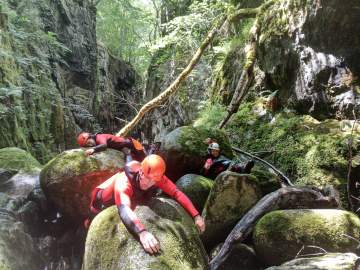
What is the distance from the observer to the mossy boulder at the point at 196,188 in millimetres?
6949

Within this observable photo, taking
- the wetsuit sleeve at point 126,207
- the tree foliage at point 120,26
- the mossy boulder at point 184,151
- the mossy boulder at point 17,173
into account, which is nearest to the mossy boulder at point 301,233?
the wetsuit sleeve at point 126,207

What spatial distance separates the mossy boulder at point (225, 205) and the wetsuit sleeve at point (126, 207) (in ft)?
7.23

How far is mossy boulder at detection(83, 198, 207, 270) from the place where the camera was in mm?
3996

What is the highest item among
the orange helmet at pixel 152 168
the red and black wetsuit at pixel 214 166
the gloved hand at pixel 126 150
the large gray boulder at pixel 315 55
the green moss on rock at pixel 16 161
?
the large gray boulder at pixel 315 55

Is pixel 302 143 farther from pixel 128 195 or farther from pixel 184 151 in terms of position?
pixel 128 195

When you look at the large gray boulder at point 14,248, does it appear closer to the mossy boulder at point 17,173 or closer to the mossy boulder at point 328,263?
the mossy boulder at point 17,173

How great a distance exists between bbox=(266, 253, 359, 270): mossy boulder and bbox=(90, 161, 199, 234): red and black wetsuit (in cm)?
152

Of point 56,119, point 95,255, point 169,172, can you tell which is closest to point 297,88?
point 169,172

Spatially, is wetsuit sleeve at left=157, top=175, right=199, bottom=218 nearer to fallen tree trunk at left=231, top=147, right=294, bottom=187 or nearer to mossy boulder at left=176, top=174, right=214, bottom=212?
mossy boulder at left=176, top=174, right=214, bottom=212

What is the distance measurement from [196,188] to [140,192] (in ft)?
8.36

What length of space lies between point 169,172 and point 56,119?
27.0 feet

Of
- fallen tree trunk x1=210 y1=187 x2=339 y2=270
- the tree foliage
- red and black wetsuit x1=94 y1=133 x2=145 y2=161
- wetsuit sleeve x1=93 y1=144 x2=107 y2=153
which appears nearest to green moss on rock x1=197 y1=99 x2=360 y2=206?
fallen tree trunk x1=210 y1=187 x2=339 y2=270

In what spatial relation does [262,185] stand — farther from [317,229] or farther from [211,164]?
[317,229]

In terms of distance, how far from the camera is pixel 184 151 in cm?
821
